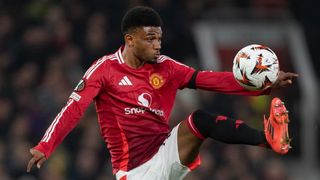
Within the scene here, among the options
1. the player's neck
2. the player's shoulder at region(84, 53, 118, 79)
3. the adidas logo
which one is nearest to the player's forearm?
the player's shoulder at region(84, 53, 118, 79)

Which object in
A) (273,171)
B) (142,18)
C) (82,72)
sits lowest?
(273,171)

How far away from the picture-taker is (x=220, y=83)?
8570mm

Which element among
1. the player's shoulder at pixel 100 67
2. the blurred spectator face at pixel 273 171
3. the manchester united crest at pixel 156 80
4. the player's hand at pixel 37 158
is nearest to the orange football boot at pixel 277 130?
the manchester united crest at pixel 156 80

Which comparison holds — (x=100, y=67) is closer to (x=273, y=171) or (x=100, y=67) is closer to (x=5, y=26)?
(x=273, y=171)

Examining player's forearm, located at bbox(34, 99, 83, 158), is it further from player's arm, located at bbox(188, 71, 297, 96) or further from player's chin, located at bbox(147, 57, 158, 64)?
player's arm, located at bbox(188, 71, 297, 96)

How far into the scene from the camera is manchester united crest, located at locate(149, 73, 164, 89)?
858cm

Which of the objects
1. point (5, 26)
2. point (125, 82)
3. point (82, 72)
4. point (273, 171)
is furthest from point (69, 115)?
point (5, 26)

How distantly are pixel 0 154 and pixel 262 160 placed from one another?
3268 millimetres

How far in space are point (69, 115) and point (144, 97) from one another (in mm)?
701

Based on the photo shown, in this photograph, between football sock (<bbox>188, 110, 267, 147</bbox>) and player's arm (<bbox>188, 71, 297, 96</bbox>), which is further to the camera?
player's arm (<bbox>188, 71, 297, 96</bbox>)

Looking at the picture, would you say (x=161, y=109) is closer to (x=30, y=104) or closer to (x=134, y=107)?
(x=134, y=107)

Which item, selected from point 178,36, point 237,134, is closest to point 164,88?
point 237,134

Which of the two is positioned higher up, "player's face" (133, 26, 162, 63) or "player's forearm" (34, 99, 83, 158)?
"player's face" (133, 26, 162, 63)

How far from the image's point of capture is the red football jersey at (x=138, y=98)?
8.51 m
